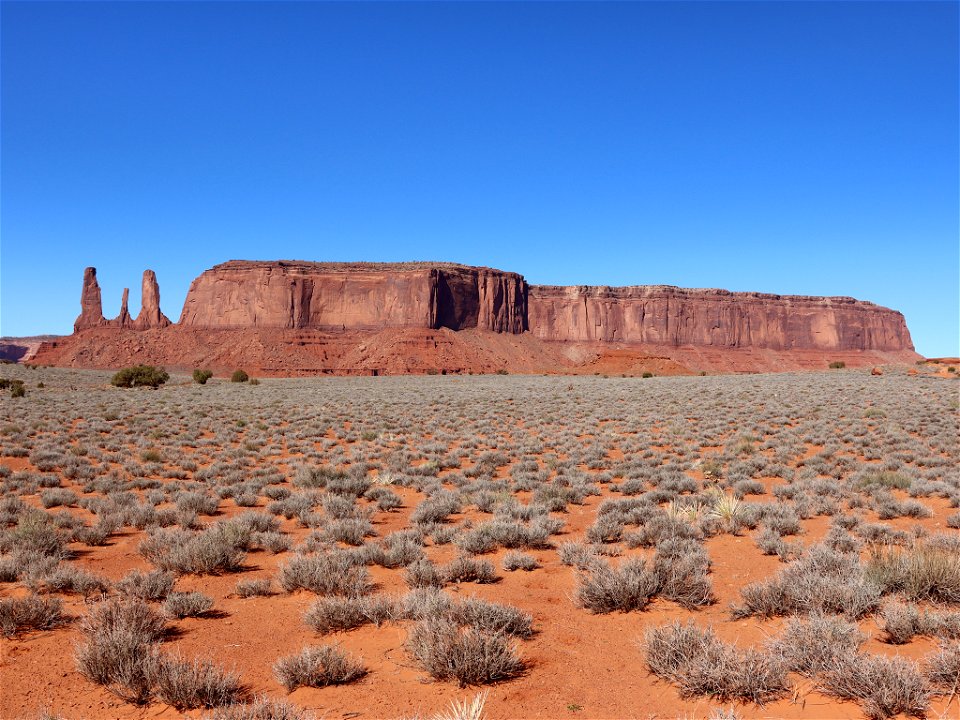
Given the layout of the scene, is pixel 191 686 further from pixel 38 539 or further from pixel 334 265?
pixel 334 265

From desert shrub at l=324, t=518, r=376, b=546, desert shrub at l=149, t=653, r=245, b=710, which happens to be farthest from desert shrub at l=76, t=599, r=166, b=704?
desert shrub at l=324, t=518, r=376, b=546

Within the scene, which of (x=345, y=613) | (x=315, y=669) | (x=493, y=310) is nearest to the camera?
(x=315, y=669)

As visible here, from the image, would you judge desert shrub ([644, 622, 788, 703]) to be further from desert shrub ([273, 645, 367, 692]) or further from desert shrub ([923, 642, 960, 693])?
desert shrub ([273, 645, 367, 692])

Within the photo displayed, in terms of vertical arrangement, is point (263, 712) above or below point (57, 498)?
above

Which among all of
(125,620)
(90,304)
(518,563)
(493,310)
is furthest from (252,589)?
(90,304)

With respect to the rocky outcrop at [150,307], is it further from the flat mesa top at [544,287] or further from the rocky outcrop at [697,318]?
the rocky outcrop at [697,318]

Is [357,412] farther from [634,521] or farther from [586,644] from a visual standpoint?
[586,644]
